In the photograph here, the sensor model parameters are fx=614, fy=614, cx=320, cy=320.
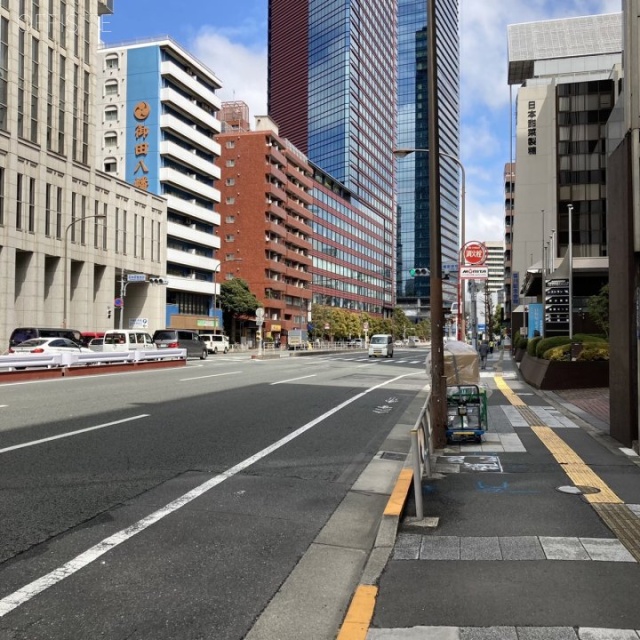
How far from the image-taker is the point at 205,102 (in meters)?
75.6

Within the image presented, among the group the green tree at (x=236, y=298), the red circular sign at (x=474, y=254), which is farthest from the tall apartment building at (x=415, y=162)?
the red circular sign at (x=474, y=254)

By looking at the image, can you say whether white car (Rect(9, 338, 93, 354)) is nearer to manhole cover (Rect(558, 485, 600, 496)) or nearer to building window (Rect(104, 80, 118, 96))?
manhole cover (Rect(558, 485, 600, 496))

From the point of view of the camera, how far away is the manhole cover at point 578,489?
656cm

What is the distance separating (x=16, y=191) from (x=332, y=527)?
46115mm

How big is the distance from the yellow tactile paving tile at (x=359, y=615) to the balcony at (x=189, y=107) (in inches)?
2771

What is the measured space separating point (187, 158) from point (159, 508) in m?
69.2

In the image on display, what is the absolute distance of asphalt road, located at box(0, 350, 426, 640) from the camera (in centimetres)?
369

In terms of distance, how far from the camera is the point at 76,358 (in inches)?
914

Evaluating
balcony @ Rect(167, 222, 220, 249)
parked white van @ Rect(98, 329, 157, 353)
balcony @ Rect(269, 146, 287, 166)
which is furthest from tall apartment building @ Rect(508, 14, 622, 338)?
balcony @ Rect(269, 146, 287, 166)

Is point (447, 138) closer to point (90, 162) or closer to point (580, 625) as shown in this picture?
point (90, 162)

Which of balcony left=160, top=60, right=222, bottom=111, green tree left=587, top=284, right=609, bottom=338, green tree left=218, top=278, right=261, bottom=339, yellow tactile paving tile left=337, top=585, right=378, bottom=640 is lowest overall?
yellow tactile paving tile left=337, top=585, right=378, bottom=640

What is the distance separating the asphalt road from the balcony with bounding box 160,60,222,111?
62.2m

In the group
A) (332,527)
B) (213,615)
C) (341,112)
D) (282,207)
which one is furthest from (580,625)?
(341,112)

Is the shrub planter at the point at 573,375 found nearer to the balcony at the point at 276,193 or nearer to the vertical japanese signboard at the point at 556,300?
the vertical japanese signboard at the point at 556,300
